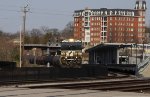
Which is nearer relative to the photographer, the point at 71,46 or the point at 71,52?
the point at 71,46

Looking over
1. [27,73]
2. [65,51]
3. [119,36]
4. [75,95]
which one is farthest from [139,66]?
[119,36]

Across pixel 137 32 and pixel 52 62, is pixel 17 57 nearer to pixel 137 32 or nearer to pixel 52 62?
pixel 52 62

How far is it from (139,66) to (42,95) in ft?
114

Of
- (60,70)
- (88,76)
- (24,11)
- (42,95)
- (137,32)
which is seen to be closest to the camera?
(42,95)

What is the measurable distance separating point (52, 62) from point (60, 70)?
93.4ft

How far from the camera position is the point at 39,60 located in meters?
85.3

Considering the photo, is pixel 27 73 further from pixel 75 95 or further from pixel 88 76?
pixel 75 95

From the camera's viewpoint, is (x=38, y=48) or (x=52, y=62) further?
(x=38, y=48)

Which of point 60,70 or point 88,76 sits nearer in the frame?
point 60,70

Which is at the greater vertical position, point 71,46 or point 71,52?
point 71,46

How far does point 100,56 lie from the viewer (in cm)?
8038

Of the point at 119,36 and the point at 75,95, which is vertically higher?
the point at 119,36

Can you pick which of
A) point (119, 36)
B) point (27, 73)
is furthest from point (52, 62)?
point (119, 36)

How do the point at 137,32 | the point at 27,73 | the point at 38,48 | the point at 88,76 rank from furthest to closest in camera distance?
the point at 137,32 < the point at 38,48 < the point at 88,76 < the point at 27,73
